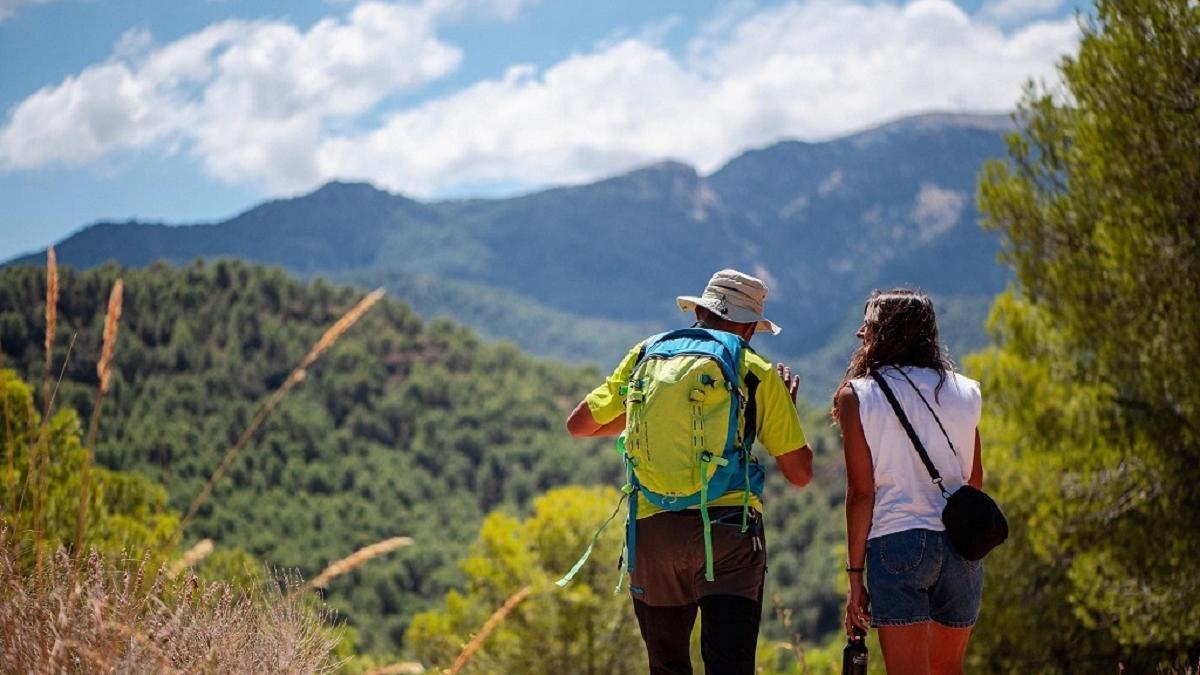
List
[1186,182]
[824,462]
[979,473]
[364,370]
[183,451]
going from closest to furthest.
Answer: [979,473]
[1186,182]
[183,451]
[824,462]
[364,370]

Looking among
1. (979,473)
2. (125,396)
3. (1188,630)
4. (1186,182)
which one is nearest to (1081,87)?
(1186,182)

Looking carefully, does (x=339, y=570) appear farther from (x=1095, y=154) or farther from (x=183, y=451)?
(x=183, y=451)

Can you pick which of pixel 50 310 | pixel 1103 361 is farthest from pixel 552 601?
pixel 50 310

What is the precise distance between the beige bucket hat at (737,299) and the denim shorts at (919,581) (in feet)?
2.64

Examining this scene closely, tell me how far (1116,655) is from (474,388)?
92.4 metres

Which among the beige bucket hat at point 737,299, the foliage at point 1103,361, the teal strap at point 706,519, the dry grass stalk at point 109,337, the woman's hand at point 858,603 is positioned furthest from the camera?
the foliage at point 1103,361

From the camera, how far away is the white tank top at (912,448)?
3326mm

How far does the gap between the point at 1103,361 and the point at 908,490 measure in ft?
28.2

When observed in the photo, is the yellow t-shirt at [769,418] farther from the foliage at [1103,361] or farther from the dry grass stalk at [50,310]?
the foliage at [1103,361]

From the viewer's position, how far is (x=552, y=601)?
2573 cm

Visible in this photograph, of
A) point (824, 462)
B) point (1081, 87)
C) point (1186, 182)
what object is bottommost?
point (824, 462)

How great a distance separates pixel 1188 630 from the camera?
9.34m

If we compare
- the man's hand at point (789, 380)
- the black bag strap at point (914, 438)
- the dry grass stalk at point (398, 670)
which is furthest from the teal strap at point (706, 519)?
the dry grass stalk at point (398, 670)

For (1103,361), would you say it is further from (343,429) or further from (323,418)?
(323,418)
